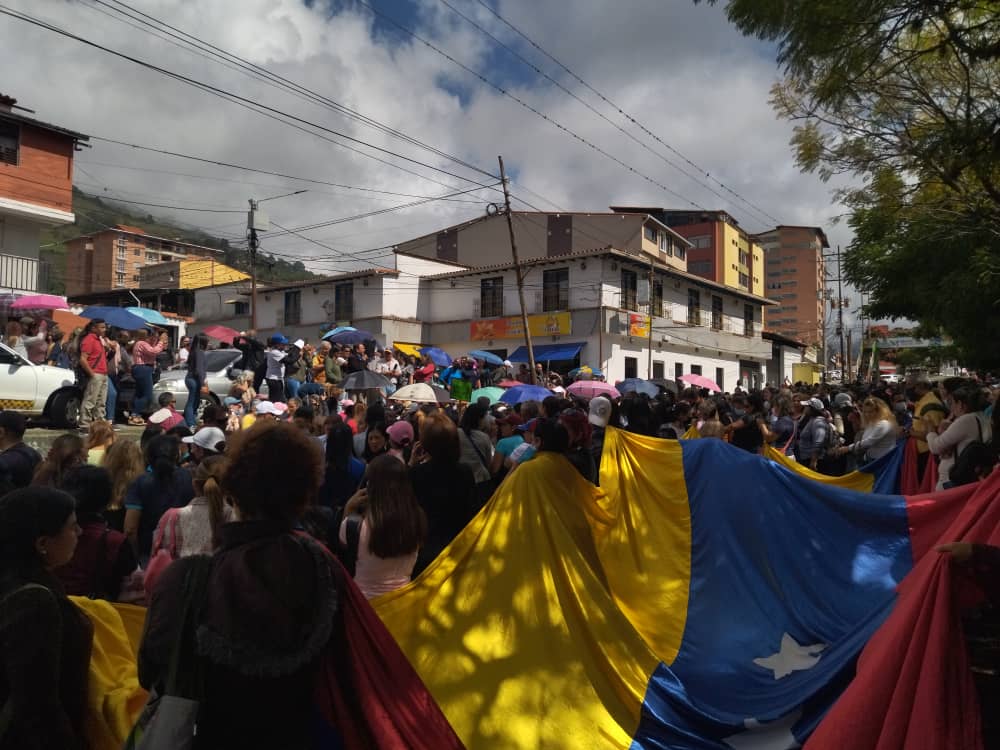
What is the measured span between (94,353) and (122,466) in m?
8.13

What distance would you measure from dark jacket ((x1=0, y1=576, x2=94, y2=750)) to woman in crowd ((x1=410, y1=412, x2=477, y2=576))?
282cm

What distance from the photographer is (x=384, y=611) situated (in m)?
4.29

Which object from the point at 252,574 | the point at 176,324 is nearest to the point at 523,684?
the point at 252,574

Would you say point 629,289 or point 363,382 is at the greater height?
point 629,289

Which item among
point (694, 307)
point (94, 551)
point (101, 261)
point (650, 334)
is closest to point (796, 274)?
point (694, 307)

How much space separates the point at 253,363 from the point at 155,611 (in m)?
14.0

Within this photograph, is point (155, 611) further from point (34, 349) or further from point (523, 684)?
point (34, 349)

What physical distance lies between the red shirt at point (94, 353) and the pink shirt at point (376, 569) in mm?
9761

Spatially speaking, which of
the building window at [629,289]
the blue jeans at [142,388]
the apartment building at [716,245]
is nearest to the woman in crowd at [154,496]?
the blue jeans at [142,388]

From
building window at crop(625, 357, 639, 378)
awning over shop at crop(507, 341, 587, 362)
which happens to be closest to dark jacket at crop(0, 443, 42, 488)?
awning over shop at crop(507, 341, 587, 362)

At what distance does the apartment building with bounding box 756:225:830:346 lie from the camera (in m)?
100

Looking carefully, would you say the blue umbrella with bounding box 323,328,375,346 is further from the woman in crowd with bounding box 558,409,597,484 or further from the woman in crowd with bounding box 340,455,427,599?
the woman in crowd with bounding box 340,455,427,599

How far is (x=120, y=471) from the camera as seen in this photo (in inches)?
201

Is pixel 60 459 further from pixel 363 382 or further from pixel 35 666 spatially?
pixel 363 382
